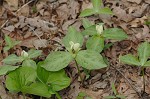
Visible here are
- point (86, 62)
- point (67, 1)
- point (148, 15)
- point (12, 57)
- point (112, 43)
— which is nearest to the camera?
point (86, 62)

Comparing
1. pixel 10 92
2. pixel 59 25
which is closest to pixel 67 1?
pixel 59 25

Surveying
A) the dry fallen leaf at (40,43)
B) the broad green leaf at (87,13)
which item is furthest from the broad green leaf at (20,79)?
the broad green leaf at (87,13)

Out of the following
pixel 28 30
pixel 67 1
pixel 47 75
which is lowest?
pixel 47 75

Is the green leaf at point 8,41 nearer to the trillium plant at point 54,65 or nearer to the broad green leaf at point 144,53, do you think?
the trillium plant at point 54,65

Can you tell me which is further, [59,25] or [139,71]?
[59,25]

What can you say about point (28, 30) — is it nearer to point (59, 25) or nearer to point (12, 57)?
point (59, 25)

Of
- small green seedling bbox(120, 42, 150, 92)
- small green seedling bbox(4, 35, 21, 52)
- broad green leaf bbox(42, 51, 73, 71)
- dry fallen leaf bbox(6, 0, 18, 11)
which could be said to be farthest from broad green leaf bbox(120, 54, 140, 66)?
dry fallen leaf bbox(6, 0, 18, 11)
